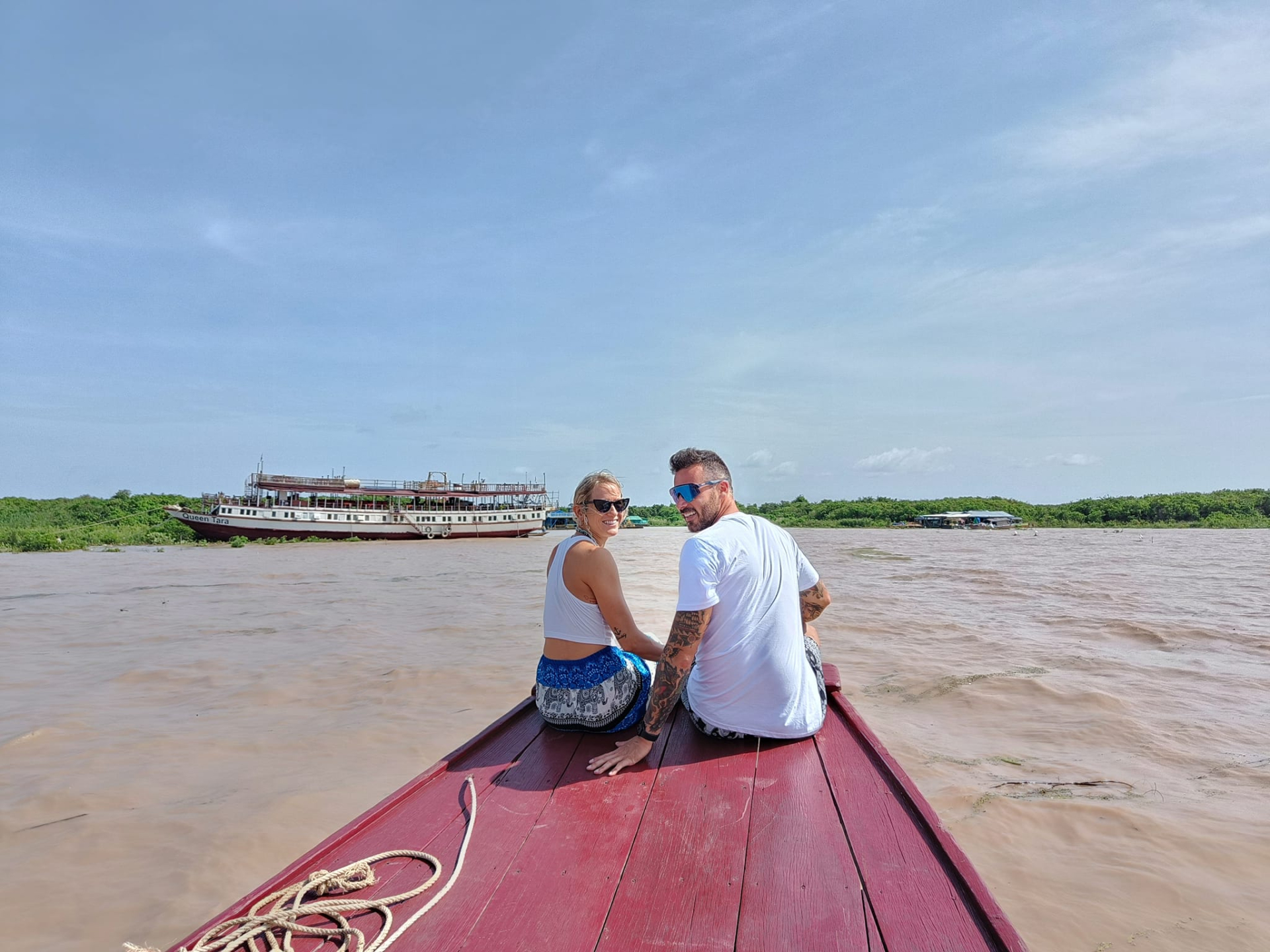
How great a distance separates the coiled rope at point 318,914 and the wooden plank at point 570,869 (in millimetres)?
241

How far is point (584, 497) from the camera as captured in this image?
12.3 feet

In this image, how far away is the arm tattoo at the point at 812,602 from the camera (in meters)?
4.07

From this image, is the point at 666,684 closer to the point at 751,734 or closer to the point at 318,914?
the point at 751,734

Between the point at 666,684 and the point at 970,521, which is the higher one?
the point at 970,521

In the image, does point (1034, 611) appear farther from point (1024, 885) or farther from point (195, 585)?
point (195, 585)

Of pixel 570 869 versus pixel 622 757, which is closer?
pixel 570 869

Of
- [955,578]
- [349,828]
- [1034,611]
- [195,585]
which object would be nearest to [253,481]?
[195,585]

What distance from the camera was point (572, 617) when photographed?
359cm

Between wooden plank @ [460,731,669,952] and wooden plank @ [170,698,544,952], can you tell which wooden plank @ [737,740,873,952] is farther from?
wooden plank @ [170,698,544,952]

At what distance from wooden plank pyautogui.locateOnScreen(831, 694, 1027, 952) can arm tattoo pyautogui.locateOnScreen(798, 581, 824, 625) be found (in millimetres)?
706

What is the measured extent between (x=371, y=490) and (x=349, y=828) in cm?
4575

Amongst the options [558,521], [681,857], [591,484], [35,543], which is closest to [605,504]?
[591,484]

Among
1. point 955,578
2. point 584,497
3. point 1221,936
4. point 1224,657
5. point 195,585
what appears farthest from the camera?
point 955,578

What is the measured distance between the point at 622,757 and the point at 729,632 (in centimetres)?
76
